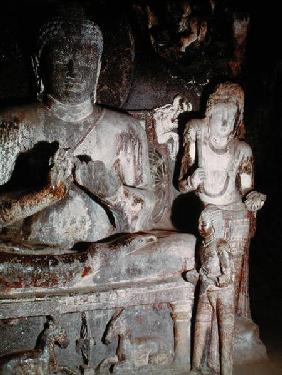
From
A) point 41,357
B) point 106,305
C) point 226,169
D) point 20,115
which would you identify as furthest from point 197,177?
point 41,357

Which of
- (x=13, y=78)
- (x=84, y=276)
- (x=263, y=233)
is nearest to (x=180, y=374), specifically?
(x=84, y=276)

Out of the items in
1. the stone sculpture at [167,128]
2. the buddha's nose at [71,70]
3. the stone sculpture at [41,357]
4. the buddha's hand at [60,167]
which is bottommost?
the stone sculpture at [41,357]

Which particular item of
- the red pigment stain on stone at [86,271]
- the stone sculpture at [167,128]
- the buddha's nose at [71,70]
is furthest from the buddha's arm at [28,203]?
the stone sculpture at [167,128]

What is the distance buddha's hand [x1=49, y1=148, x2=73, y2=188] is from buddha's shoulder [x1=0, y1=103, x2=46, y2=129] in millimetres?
588

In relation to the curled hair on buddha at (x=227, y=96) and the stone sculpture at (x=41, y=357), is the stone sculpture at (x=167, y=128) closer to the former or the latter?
the curled hair on buddha at (x=227, y=96)

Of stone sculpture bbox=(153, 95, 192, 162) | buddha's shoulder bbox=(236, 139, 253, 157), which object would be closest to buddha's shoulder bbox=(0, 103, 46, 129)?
stone sculpture bbox=(153, 95, 192, 162)

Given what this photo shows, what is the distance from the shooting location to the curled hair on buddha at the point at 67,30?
11.6ft

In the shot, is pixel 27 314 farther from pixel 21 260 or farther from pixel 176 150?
pixel 176 150

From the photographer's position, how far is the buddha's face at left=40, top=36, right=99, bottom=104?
3533 mm

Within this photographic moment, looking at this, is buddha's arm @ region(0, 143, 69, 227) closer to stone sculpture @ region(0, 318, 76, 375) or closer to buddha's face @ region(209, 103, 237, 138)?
stone sculpture @ region(0, 318, 76, 375)

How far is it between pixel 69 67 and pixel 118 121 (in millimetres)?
581

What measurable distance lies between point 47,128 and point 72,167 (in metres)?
0.54

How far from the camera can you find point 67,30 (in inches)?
140

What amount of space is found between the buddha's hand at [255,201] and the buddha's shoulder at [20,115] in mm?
1760
